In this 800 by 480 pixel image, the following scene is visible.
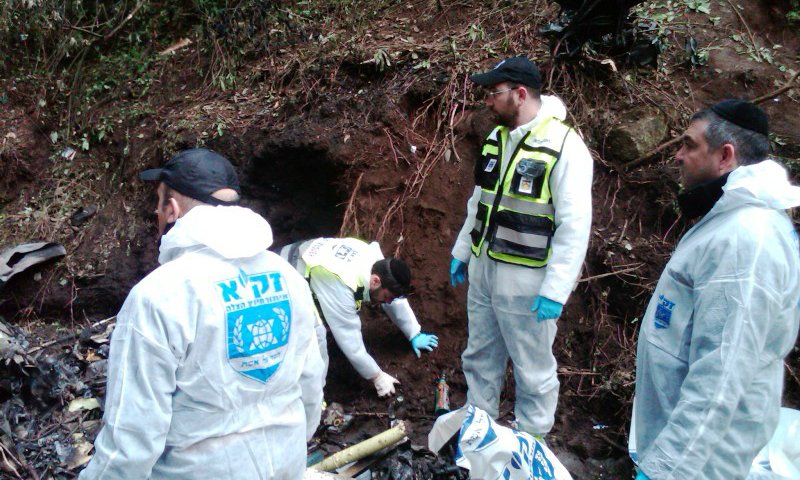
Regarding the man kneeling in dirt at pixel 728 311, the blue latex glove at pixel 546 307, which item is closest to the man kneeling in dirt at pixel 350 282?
the blue latex glove at pixel 546 307

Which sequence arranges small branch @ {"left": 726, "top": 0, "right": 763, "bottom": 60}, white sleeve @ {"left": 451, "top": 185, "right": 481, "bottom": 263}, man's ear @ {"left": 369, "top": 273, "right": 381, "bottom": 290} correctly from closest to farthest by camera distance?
white sleeve @ {"left": 451, "top": 185, "right": 481, "bottom": 263}
man's ear @ {"left": 369, "top": 273, "right": 381, "bottom": 290}
small branch @ {"left": 726, "top": 0, "right": 763, "bottom": 60}

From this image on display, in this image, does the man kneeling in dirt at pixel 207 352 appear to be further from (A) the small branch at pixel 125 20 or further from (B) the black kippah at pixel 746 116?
(A) the small branch at pixel 125 20

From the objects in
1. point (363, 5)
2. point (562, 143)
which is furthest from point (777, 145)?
point (363, 5)

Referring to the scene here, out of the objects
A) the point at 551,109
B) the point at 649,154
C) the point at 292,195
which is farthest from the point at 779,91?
the point at 292,195

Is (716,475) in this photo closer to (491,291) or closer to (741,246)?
(741,246)

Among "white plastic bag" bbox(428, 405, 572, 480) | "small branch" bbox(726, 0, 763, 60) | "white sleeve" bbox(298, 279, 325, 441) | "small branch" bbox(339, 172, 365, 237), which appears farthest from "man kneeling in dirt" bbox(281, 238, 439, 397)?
"small branch" bbox(726, 0, 763, 60)

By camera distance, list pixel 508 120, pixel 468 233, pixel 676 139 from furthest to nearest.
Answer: pixel 676 139
pixel 468 233
pixel 508 120

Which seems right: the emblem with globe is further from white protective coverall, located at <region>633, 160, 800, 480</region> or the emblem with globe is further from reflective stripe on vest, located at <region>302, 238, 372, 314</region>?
reflective stripe on vest, located at <region>302, 238, 372, 314</region>

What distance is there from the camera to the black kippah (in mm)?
2146

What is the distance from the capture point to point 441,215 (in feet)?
16.6

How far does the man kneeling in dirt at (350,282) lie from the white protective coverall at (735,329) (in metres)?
2.22

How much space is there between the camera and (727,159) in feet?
7.09

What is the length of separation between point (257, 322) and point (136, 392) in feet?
1.31

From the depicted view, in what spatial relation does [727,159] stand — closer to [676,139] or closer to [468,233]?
[468,233]
